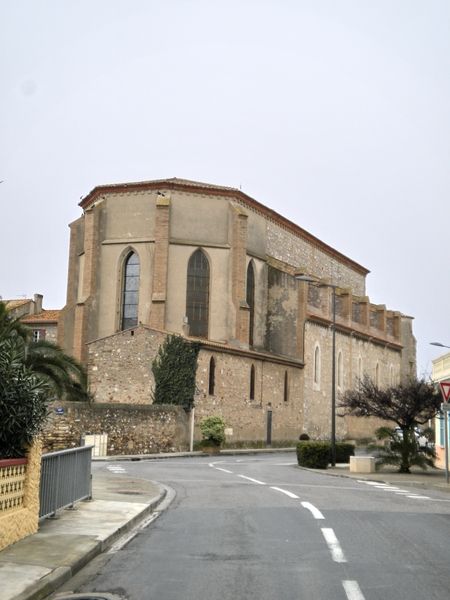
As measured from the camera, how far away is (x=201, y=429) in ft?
129

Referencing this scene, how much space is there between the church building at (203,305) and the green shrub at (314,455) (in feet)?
38.2

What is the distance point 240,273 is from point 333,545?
3839cm

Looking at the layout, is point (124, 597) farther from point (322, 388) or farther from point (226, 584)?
point (322, 388)

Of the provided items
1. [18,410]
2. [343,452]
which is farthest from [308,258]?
[18,410]

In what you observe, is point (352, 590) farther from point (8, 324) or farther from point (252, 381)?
point (252, 381)

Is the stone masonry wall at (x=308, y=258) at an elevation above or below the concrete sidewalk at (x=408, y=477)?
above

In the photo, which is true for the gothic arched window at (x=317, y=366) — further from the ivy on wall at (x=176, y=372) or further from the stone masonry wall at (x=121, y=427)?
the stone masonry wall at (x=121, y=427)

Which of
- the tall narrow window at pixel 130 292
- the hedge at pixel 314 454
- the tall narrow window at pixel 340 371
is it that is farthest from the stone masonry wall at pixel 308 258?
the hedge at pixel 314 454

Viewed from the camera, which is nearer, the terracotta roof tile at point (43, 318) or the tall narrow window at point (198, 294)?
the tall narrow window at point (198, 294)

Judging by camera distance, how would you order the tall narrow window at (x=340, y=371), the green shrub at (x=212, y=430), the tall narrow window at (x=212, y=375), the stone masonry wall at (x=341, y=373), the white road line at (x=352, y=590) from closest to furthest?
the white road line at (x=352, y=590) → the green shrub at (x=212, y=430) → the tall narrow window at (x=212, y=375) → the stone masonry wall at (x=341, y=373) → the tall narrow window at (x=340, y=371)

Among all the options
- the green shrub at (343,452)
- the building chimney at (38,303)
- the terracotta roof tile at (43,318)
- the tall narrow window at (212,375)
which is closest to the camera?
the green shrub at (343,452)

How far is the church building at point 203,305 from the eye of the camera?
4216cm

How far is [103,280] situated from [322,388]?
17.9 metres

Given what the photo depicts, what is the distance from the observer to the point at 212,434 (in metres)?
39.1
